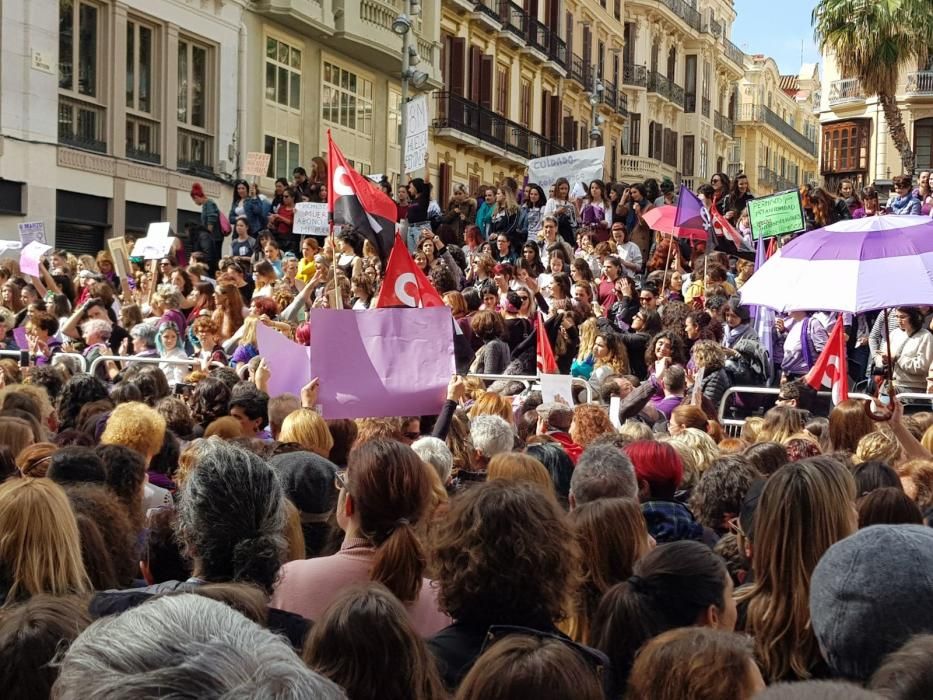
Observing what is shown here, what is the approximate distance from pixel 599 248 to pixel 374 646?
14.1 meters

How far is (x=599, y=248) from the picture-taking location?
16.8 meters

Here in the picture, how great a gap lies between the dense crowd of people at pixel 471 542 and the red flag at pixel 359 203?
136cm

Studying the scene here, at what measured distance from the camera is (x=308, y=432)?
6.58 meters

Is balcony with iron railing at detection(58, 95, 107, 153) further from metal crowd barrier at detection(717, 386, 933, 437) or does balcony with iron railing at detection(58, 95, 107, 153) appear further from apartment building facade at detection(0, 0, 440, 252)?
metal crowd barrier at detection(717, 386, 933, 437)

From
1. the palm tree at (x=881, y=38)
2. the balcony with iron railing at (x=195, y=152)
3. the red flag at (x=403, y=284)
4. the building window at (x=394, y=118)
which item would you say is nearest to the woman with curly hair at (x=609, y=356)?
the red flag at (x=403, y=284)

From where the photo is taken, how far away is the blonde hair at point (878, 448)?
22.4 ft

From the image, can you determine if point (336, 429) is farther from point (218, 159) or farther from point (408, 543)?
point (218, 159)

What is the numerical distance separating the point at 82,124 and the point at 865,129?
42186mm

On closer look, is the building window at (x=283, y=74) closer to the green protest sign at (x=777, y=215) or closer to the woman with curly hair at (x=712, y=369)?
the green protest sign at (x=777, y=215)

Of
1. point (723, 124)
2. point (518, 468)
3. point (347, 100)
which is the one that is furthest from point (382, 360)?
point (723, 124)

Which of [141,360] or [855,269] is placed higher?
[855,269]

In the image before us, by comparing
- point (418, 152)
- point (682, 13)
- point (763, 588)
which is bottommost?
point (763, 588)

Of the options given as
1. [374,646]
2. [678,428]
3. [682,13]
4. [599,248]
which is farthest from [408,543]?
[682,13]

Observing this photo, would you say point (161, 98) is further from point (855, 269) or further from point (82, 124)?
point (855, 269)
